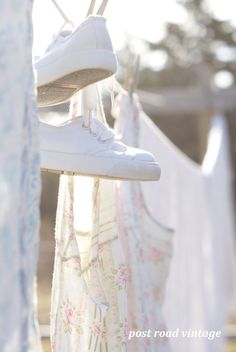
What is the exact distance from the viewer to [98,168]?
1065mm

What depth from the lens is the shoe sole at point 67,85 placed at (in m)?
1.04

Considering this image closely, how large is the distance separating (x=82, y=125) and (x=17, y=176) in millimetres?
319

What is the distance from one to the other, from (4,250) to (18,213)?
0.04 metres

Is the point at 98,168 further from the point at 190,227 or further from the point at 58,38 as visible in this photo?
the point at 190,227

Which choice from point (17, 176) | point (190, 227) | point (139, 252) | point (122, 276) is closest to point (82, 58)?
point (17, 176)

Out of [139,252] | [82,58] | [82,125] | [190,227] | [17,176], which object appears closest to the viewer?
[17,176]

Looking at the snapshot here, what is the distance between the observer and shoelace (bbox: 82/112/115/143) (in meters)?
1.11

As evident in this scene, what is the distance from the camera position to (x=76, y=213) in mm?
1253

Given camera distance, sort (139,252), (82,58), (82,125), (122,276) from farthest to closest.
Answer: (139,252) → (122,276) → (82,125) → (82,58)

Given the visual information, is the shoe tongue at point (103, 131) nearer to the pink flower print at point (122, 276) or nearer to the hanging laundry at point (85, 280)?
the hanging laundry at point (85, 280)

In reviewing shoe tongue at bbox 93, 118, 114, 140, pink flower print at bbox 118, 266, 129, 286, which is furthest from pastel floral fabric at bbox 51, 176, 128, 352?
shoe tongue at bbox 93, 118, 114, 140

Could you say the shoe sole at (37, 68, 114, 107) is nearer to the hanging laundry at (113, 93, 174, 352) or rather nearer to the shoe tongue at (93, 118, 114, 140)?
the shoe tongue at (93, 118, 114, 140)

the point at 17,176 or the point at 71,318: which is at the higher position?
the point at 17,176

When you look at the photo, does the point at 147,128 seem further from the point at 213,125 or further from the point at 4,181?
the point at 213,125
